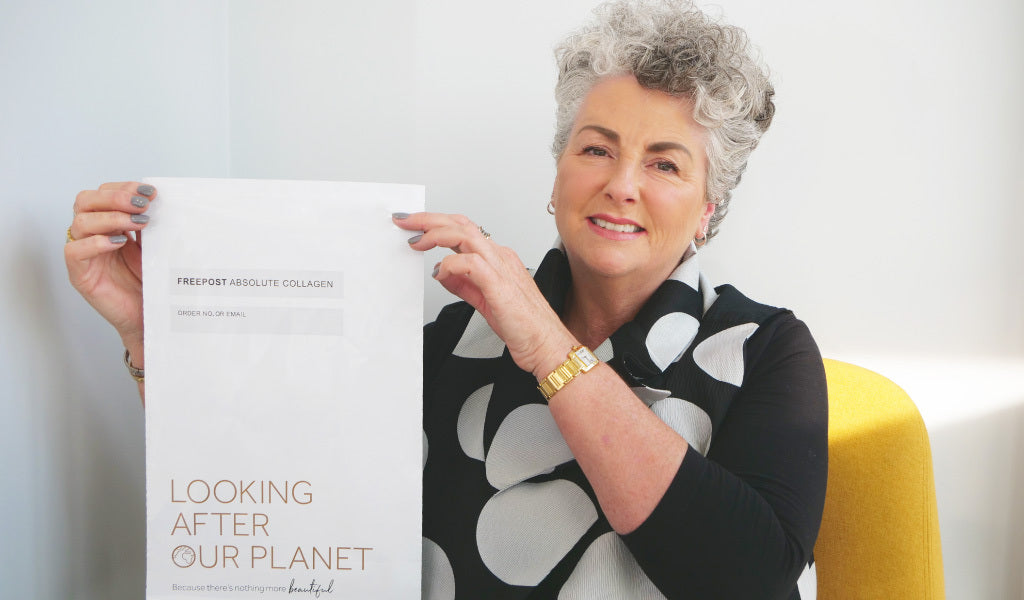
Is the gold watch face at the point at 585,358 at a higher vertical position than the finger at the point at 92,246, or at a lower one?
lower

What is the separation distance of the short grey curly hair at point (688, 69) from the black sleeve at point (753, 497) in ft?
1.08

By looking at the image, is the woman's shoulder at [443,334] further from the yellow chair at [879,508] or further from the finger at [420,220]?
the yellow chair at [879,508]

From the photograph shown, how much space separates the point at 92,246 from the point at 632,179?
2.52 feet

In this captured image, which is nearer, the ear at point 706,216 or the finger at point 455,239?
the finger at point 455,239

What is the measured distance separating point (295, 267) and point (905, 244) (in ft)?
3.89

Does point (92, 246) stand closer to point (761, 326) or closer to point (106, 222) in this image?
point (106, 222)

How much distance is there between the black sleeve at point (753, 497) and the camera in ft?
2.82

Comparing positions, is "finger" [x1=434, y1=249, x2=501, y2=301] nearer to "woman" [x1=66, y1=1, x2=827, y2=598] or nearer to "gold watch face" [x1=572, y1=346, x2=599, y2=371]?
"woman" [x1=66, y1=1, x2=827, y2=598]

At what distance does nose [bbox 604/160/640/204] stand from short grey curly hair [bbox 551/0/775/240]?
0.44 feet

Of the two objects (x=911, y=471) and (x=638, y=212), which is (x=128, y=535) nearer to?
(x=638, y=212)

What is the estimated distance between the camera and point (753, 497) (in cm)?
89

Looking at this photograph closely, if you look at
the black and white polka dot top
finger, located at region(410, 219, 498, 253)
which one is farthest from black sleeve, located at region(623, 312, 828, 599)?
finger, located at region(410, 219, 498, 253)

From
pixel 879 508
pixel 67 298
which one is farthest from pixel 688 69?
pixel 67 298

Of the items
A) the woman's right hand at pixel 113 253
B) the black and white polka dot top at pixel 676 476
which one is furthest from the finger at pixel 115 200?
the black and white polka dot top at pixel 676 476
